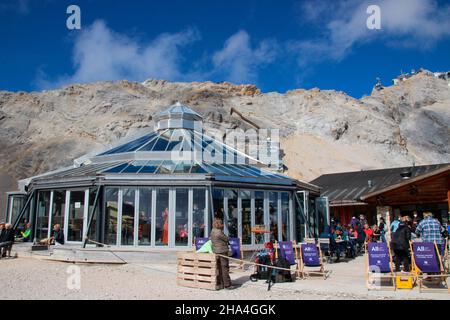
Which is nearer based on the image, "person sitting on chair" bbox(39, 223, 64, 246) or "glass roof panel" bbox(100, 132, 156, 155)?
"person sitting on chair" bbox(39, 223, 64, 246)

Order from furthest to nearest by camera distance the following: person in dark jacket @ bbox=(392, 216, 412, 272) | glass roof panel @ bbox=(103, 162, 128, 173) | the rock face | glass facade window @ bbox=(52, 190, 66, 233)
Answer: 1. the rock face
2. glass facade window @ bbox=(52, 190, 66, 233)
3. glass roof panel @ bbox=(103, 162, 128, 173)
4. person in dark jacket @ bbox=(392, 216, 412, 272)

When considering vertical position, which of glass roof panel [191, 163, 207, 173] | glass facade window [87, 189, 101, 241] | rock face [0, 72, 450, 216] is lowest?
glass facade window [87, 189, 101, 241]

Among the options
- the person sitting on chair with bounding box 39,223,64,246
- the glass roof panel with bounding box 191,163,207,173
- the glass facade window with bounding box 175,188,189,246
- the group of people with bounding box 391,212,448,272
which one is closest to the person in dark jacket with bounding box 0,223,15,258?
the person sitting on chair with bounding box 39,223,64,246

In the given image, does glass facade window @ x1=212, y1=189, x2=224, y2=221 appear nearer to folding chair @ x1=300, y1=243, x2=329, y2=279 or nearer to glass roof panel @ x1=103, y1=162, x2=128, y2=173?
glass roof panel @ x1=103, y1=162, x2=128, y2=173

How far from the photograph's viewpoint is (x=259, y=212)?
1448cm

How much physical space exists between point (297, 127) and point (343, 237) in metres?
35.0

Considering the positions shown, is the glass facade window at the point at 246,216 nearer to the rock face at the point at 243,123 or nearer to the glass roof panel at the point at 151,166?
the glass roof panel at the point at 151,166

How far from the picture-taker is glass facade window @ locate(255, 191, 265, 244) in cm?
1430

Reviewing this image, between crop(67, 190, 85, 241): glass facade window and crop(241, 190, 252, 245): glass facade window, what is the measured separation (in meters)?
5.68

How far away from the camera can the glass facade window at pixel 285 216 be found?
15.1 m

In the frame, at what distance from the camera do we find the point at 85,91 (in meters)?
52.1

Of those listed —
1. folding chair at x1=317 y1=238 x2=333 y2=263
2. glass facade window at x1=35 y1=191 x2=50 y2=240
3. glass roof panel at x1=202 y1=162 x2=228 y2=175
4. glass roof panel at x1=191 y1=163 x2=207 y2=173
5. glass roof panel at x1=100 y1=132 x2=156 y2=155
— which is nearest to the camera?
folding chair at x1=317 y1=238 x2=333 y2=263

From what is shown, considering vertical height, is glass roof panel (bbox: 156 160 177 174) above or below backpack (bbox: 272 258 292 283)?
above
